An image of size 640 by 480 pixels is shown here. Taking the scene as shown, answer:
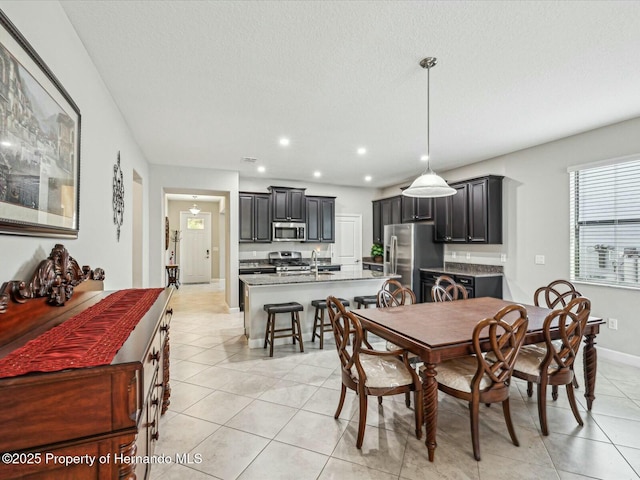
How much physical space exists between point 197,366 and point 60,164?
8.14ft

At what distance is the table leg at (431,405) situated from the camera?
2000mm

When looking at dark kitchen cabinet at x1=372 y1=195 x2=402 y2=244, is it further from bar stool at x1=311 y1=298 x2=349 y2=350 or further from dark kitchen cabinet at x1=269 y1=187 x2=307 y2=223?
bar stool at x1=311 y1=298 x2=349 y2=350

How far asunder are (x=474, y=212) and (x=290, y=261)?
3803mm

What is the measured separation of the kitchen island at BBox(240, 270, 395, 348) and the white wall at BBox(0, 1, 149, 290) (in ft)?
4.89

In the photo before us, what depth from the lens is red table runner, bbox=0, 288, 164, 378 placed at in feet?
2.93

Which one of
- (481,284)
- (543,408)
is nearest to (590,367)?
(543,408)

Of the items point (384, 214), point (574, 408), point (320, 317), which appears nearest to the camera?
point (574, 408)

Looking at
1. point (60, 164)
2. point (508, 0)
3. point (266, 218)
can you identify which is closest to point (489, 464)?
point (508, 0)

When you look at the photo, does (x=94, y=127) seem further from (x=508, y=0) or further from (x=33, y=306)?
(x=508, y=0)

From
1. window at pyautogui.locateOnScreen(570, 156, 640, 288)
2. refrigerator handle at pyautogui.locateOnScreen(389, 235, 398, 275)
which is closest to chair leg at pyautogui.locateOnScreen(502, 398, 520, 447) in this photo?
window at pyautogui.locateOnScreen(570, 156, 640, 288)

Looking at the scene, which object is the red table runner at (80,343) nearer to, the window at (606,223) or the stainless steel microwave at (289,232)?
the window at (606,223)

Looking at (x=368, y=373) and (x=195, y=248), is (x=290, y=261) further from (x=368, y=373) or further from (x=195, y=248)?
(x=368, y=373)

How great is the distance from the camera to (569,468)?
6.31ft

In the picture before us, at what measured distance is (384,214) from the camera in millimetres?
7641
